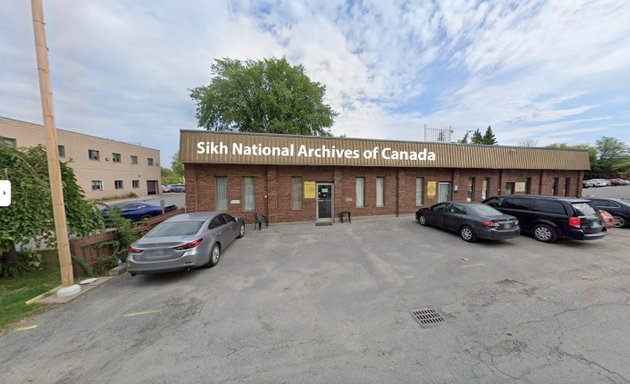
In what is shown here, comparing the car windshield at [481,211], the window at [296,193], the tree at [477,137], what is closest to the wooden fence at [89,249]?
the window at [296,193]

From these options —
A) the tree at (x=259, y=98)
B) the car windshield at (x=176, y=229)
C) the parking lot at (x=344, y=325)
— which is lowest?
the parking lot at (x=344, y=325)

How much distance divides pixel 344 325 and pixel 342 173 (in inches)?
367

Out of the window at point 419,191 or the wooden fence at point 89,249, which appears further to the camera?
the window at point 419,191

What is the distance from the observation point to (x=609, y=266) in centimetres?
581

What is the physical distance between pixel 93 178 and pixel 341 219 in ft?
105

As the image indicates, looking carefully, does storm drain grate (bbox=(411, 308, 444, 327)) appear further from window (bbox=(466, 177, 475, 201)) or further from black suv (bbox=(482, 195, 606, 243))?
window (bbox=(466, 177, 475, 201))

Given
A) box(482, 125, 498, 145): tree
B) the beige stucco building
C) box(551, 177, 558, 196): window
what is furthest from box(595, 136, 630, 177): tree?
the beige stucco building

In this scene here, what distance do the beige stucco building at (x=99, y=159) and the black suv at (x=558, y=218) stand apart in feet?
120

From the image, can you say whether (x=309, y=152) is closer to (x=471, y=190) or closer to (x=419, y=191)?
(x=419, y=191)

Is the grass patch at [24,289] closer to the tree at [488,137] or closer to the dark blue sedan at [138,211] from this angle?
the dark blue sedan at [138,211]

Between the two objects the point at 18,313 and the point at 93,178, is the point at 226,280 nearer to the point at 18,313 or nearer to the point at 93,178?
the point at 18,313

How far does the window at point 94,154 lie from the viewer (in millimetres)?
26386

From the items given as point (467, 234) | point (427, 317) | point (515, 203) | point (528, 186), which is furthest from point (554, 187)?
point (427, 317)

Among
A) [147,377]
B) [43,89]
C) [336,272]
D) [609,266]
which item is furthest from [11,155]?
[609,266]
